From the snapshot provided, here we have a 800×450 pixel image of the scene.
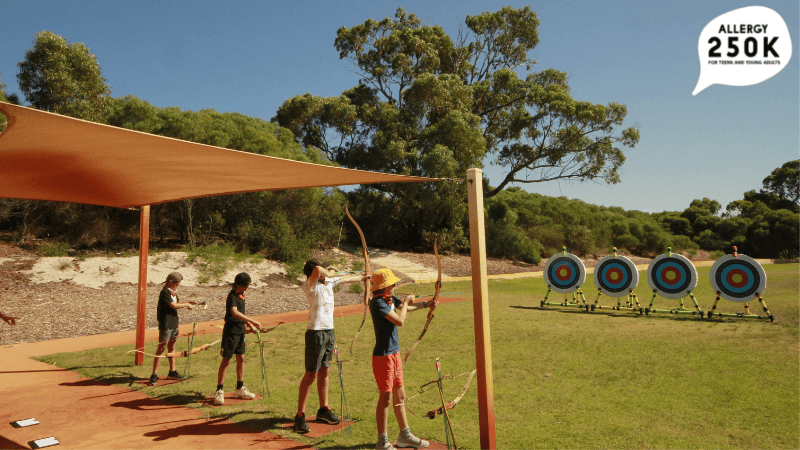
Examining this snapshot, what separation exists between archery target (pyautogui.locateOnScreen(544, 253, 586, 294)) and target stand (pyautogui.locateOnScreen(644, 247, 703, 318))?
1.53 metres

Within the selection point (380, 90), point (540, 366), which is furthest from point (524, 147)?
point (540, 366)

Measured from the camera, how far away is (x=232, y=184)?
493 centimetres

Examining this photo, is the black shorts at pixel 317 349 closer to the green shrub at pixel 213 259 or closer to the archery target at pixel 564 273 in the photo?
the archery target at pixel 564 273

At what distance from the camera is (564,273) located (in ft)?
37.6

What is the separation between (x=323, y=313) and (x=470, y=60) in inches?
1029

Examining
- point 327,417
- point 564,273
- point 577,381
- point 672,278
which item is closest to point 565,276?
point 564,273

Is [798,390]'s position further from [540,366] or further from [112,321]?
[112,321]

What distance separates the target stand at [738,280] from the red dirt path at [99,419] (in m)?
9.40

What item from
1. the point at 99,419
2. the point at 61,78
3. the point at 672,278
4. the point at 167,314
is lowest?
the point at 99,419

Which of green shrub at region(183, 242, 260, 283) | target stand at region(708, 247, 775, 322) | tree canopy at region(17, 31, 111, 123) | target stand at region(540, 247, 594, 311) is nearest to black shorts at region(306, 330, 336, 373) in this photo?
target stand at region(540, 247, 594, 311)

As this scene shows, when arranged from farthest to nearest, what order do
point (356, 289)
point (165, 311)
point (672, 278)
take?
1. point (356, 289)
2. point (672, 278)
3. point (165, 311)

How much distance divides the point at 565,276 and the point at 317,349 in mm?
9061

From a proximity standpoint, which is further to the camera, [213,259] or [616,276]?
[213,259]

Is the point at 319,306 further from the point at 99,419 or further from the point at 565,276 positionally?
the point at 565,276
